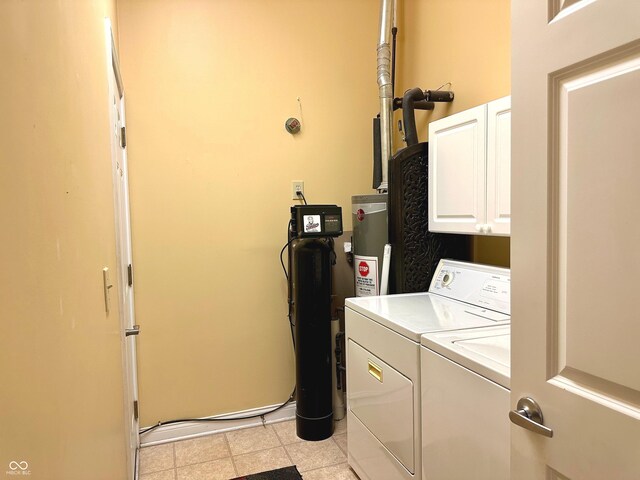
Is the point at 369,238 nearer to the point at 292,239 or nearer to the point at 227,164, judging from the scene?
the point at 292,239

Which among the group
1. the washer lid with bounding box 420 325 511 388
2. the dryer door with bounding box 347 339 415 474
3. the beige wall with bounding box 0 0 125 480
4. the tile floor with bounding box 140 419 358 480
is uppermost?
the beige wall with bounding box 0 0 125 480

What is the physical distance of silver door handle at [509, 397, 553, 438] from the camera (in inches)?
34.2

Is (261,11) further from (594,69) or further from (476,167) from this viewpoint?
(594,69)

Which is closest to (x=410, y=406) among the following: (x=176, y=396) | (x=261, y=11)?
(x=176, y=396)

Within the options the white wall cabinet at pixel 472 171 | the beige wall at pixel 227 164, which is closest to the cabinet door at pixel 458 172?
the white wall cabinet at pixel 472 171

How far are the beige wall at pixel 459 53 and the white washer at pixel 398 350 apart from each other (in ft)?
1.01

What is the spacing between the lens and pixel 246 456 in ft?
8.02

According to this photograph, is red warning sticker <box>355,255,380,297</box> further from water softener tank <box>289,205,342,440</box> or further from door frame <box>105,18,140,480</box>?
door frame <box>105,18,140,480</box>

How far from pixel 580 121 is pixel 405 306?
1.37 meters

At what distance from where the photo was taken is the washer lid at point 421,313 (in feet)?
5.58

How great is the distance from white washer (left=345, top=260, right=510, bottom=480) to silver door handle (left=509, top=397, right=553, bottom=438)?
0.68 m

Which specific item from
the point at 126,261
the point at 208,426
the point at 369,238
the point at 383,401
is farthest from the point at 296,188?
the point at 208,426

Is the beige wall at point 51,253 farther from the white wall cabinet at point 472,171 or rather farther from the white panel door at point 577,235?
the white wall cabinet at point 472,171

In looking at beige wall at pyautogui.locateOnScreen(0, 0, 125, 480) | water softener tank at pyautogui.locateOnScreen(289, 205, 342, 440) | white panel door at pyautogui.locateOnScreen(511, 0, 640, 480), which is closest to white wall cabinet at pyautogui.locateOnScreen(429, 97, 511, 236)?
water softener tank at pyautogui.locateOnScreen(289, 205, 342, 440)
